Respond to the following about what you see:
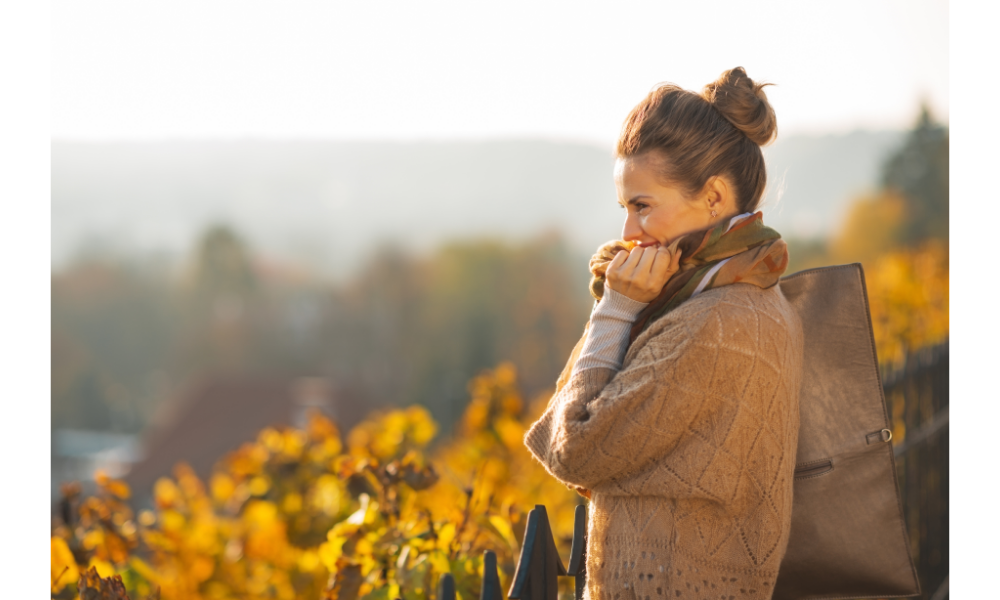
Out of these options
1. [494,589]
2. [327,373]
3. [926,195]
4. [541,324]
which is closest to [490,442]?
[494,589]

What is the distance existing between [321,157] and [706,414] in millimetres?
80659

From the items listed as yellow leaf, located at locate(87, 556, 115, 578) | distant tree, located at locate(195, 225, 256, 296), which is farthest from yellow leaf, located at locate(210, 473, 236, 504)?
distant tree, located at locate(195, 225, 256, 296)

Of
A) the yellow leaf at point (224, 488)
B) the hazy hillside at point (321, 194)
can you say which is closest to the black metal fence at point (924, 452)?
the yellow leaf at point (224, 488)

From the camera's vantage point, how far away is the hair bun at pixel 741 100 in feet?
5.26

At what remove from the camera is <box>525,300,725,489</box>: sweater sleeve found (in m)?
1.46

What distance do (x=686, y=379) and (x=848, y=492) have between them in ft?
1.89

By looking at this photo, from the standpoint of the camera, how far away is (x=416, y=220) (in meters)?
74.6

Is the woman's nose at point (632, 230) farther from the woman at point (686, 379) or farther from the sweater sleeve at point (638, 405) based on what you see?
the sweater sleeve at point (638, 405)

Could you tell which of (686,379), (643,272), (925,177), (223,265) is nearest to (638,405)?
(686,379)

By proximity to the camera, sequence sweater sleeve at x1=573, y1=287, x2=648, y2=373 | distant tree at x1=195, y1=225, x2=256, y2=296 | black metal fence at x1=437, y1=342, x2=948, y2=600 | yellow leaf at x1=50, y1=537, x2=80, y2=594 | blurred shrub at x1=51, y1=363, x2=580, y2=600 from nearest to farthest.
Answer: sweater sleeve at x1=573, y1=287, x2=648, y2=373, blurred shrub at x1=51, y1=363, x2=580, y2=600, yellow leaf at x1=50, y1=537, x2=80, y2=594, black metal fence at x1=437, y1=342, x2=948, y2=600, distant tree at x1=195, y1=225, x2=256, y2=296

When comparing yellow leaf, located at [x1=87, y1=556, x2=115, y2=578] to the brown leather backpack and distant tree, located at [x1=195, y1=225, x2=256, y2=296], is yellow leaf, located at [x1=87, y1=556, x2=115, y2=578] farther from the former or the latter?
distant tree, located at [x1=195, y1=225, x2=256, y2=296]

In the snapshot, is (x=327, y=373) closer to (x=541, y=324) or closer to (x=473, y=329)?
(x=473, y=329)

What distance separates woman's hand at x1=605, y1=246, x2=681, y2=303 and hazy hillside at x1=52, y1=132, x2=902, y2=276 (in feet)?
197

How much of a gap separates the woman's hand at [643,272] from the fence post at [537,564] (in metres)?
0.42
